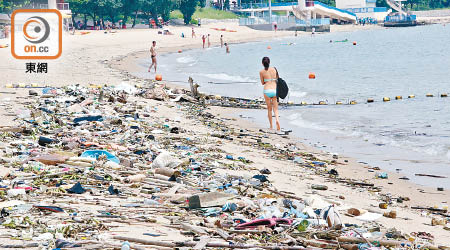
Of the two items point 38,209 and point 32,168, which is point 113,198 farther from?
point 32,168

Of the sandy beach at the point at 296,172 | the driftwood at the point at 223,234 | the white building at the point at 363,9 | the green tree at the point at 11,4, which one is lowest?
the sandy beach at the point at 296,172

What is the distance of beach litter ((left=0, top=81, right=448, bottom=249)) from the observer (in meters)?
5.55

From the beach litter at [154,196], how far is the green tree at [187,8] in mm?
76589

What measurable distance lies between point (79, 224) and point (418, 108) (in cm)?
1684

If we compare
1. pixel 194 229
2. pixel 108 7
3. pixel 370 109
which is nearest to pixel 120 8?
pixel 108 7

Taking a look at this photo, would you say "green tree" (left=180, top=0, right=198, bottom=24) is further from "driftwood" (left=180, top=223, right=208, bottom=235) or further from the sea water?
"driftwood" (left=180, top=223, right=208, bottom=235)

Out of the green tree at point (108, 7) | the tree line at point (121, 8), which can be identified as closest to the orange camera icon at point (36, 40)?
the tree line at point (121, 8)

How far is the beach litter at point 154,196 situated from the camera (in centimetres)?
555

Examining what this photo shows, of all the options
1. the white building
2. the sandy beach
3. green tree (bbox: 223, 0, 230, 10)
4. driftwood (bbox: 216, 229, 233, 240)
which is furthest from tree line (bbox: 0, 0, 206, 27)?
driftwood (bbox: 216, 229, 233, 240)

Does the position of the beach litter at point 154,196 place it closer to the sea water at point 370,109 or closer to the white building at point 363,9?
the sea water at point 370,109

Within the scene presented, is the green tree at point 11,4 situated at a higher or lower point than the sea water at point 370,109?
higher

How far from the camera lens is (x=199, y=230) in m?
5.67

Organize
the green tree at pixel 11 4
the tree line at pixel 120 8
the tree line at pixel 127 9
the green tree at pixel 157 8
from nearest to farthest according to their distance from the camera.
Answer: the green tree at pixel 11 4 → the tree line at pixel 120 8 → the tree line at pixel 127 9 → the green tree at pixel 157 8

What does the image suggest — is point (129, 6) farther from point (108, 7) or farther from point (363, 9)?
point (363, 9)
